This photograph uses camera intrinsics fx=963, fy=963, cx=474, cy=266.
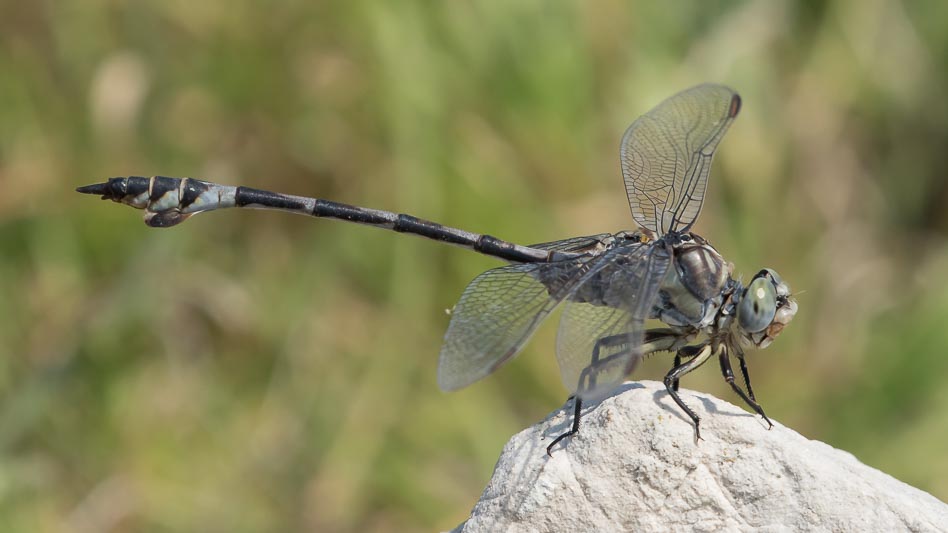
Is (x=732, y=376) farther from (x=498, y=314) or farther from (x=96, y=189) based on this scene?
(x=96, y=189)

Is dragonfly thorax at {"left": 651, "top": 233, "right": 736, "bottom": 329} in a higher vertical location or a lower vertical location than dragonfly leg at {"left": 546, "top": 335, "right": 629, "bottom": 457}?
higher

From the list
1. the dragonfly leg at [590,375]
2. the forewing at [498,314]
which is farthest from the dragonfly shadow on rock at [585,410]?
the forewing at [498,314]

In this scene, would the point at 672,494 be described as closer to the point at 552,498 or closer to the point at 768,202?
the point at 552,498

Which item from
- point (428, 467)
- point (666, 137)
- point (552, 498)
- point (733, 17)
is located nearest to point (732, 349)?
point (666, 137)

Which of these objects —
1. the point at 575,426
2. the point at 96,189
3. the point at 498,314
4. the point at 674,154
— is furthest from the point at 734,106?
the point at 96,189

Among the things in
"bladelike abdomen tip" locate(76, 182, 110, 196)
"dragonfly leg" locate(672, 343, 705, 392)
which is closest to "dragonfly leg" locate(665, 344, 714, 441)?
"dragonfly leg" locate(672, 343, 705, 392)

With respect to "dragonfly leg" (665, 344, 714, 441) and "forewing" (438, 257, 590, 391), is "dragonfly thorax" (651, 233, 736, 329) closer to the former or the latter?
"dragonfly leg" (665, 344, 714, 441)

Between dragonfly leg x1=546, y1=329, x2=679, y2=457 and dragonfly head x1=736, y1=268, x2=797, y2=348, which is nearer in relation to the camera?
dragonfly leg x1=546, y1=329, x2=679, y2=457

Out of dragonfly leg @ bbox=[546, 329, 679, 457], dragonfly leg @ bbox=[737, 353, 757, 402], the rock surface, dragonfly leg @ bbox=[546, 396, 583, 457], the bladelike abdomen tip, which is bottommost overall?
the rock surface
